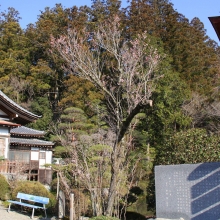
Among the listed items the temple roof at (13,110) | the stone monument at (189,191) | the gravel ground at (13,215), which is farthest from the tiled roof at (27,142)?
the stone monument at (189,191)

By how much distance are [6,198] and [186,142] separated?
7.76 m

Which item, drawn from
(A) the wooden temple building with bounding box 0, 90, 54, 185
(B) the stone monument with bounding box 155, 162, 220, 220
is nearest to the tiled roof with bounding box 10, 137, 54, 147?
(A) the wooden temple building with bounding box 0, 90, 54, 185

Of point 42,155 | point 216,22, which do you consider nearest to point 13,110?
point 42,155

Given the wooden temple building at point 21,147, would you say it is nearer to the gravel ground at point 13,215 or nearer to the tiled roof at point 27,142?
the tiled roof at point 27,142

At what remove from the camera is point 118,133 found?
7098 millimetres

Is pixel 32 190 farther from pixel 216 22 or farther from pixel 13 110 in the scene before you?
pixel 216 22

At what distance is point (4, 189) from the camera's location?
13609 millimetres

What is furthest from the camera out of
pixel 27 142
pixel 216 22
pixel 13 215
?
pixel 27 142

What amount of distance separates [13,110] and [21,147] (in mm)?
5692

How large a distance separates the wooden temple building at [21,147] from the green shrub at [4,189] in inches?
36.7

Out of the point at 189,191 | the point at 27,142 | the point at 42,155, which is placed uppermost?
the point at 27,142

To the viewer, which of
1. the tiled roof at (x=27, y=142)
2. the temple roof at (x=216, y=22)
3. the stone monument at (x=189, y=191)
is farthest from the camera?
the tiled roof at (x=27, y=142)

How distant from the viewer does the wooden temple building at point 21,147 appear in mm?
15875

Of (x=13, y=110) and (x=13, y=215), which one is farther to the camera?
(x=13, y=110)
